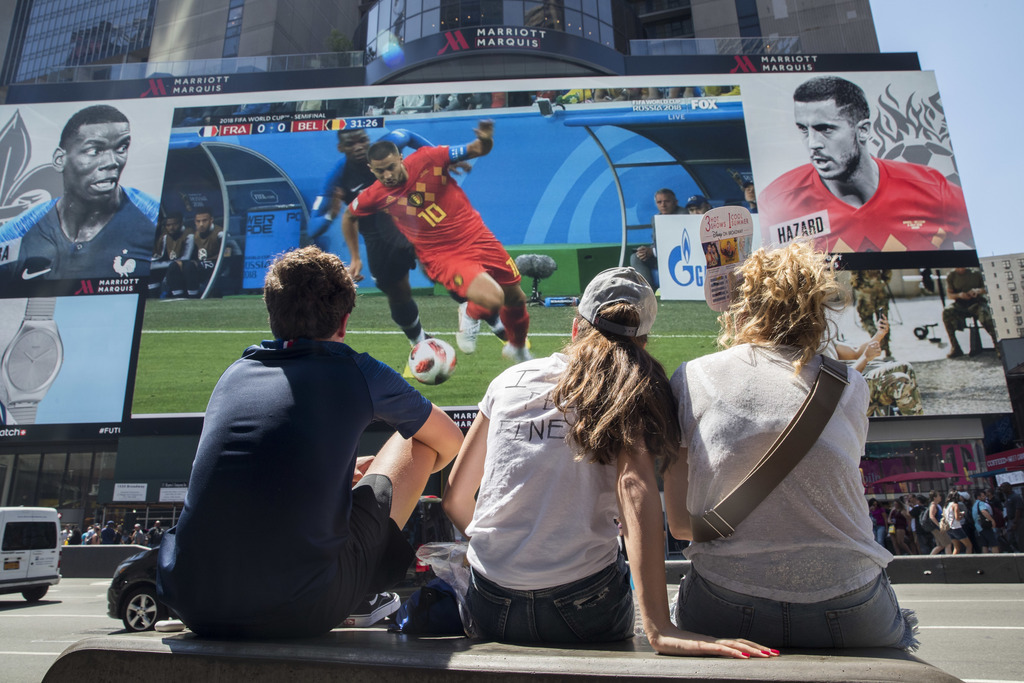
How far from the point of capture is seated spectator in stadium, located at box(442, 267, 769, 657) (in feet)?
5.79

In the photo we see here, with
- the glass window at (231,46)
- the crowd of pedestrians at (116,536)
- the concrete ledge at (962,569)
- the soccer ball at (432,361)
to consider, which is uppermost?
the glass window at (231,46)

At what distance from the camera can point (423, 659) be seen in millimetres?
1391

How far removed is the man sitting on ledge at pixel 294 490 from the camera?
5.35 feet

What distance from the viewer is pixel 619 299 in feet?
6.70

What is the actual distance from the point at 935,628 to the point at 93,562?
18.8 meters

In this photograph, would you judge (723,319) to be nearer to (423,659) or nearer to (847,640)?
(847,640)

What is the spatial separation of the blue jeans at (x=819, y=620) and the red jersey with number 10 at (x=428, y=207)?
24411 mm

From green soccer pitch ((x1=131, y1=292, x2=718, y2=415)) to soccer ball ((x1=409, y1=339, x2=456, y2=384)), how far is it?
0.27m

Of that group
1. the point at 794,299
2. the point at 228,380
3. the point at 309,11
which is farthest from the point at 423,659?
the point at 309,11

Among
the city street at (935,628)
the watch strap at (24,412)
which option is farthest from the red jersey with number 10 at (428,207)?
the city street at (935,628)

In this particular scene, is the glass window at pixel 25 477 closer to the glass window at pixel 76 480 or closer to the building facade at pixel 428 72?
the building facade at pixel 428 72

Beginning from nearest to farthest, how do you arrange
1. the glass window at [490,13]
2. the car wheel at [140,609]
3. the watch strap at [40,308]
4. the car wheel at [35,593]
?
the car wheel at [140,609] < the car wheel at [35,593] < the watch strap at [40,308] < the glass window at [490,13]

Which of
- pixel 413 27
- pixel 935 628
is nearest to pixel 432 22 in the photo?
pixel 413 27

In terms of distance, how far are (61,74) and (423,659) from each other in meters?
36.2
